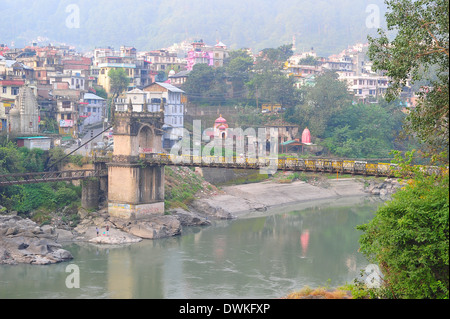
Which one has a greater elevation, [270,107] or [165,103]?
[270,107]

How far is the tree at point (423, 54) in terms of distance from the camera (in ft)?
55.3

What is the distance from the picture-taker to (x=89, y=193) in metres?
36.1

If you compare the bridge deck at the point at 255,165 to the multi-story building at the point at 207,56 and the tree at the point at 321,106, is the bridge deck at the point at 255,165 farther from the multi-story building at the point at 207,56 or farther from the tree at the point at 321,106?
the multi-story building at the point at 207,56

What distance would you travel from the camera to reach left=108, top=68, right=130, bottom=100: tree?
63.9 meters

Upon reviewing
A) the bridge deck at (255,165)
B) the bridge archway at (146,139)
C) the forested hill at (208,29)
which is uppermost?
the forested hill at (208,29)

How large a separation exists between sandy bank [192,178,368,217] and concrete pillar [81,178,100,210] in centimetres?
815

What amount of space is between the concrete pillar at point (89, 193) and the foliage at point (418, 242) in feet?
71.7

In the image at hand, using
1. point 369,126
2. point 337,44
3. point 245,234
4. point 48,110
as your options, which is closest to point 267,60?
point 369,126

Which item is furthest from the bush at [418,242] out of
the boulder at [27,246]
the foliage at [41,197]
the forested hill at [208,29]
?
the forested hill at [208,29]

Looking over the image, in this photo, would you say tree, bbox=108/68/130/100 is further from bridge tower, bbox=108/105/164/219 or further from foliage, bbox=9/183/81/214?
foliage, bbox=9/183/81/214

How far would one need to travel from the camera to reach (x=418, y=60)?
58.7 ft

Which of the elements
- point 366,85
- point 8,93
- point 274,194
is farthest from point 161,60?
point 274,194

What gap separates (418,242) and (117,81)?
5103 cm

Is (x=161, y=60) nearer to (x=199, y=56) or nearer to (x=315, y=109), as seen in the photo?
(x=199, y=56)
